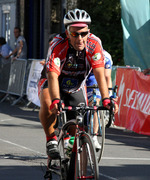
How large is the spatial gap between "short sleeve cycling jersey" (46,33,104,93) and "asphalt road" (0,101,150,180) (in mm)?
1152

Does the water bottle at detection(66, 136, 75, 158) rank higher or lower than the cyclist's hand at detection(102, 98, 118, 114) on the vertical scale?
lower

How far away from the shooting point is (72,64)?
21.4 ft

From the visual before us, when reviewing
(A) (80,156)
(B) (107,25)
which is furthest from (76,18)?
(B) (107,25)

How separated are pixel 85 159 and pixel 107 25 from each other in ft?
57.8

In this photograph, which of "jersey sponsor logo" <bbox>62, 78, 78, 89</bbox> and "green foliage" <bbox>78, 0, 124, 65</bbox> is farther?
"green foliage" <bbox>78, 0, 124, 65</bbox>

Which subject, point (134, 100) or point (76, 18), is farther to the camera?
point (134, 100)

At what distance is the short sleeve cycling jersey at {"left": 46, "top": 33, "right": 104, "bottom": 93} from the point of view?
6445mm

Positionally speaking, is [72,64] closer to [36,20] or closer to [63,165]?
[63,165]

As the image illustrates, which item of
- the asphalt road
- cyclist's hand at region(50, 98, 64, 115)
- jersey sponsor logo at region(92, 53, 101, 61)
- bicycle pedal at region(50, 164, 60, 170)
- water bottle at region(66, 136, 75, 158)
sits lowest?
the asphalt road

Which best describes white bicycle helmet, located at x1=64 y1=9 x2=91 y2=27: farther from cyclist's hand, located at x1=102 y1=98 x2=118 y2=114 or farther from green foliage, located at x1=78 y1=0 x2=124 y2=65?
green foliage, located at x1=78 y1=0 x2=124 y2=65

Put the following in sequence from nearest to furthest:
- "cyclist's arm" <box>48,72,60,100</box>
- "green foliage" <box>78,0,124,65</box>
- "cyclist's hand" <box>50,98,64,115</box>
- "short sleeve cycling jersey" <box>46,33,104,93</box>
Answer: "cyclist's hand" <box>50,98,64,115</box> → "cyclist's arm" <box>48,72,60,100</box> → "short sleeve cycling jersey" <box>46,33,104,93</box> → "green foliage" <box>78,0,124,65</box>

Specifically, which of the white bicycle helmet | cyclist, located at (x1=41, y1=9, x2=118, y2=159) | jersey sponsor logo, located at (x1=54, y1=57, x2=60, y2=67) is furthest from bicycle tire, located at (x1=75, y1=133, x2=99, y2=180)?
Result: the white bicycle helmet

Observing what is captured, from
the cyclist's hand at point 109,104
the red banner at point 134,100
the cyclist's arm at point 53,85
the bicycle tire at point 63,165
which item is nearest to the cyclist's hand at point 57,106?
the cyclist's arm at point 53,85

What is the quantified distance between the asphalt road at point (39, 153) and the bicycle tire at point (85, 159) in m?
1.45
